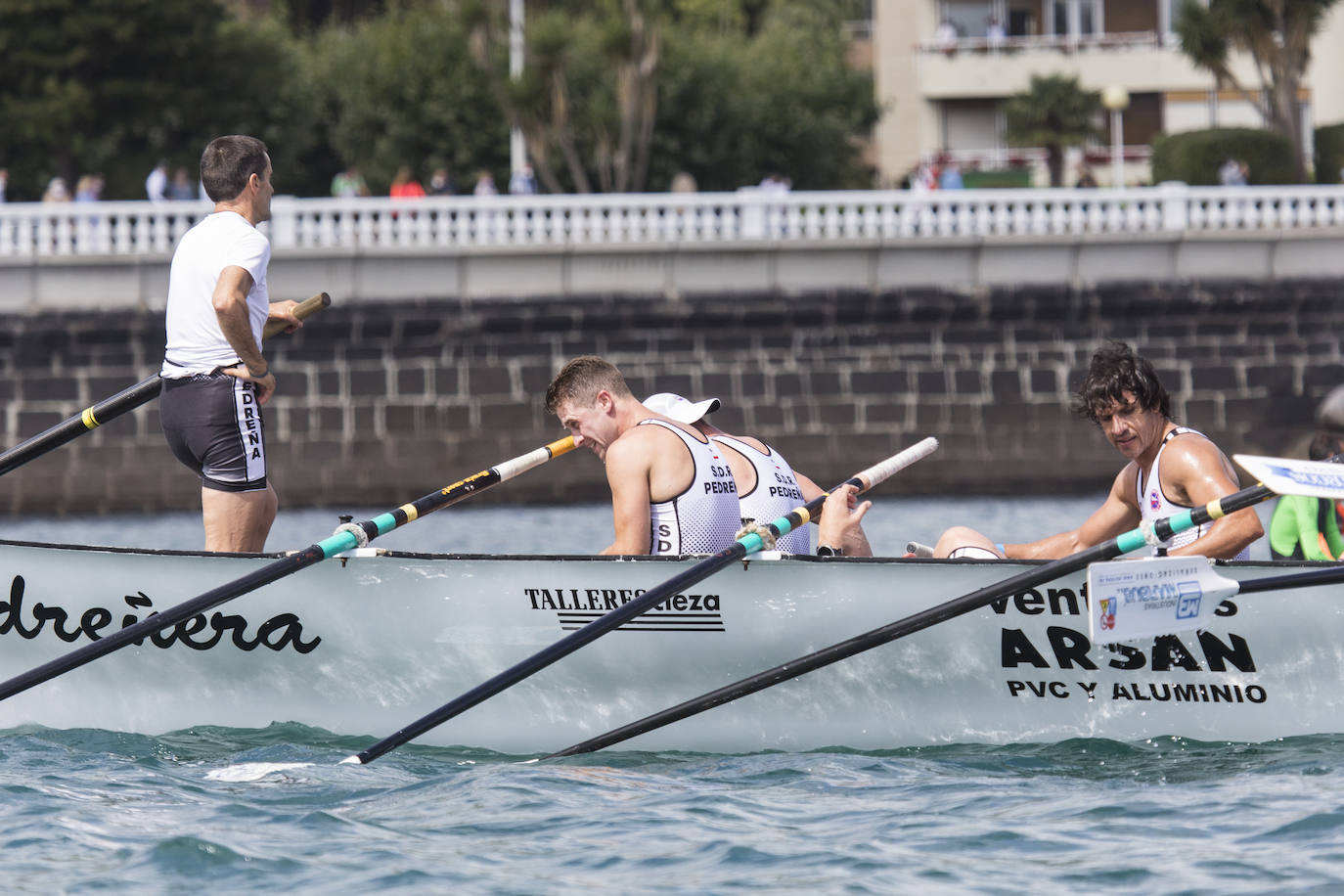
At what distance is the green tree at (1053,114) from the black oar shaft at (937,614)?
2983 centimetres

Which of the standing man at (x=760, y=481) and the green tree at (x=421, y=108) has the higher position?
the green tree at (x=421, y=108)

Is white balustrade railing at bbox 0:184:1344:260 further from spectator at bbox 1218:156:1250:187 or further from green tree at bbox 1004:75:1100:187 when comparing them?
green tree at bbox 1004:75:1100:187

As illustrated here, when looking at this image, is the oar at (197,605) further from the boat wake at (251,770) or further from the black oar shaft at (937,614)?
the black oar shaft at (937,614)

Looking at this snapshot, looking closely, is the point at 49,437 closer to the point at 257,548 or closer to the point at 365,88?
the point at 257,548

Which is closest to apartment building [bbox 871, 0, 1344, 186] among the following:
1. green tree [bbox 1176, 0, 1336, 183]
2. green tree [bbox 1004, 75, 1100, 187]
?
green tree [bbox 1004, 75, 1100, 187]

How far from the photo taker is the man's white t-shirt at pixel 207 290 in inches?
252

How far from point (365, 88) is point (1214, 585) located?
26108mm

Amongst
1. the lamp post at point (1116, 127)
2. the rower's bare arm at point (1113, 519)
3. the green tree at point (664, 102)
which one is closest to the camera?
the rower's bare arm at point (1113, 519)

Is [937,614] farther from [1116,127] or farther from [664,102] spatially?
[1116,127]

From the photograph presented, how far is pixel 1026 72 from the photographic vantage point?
125 ft

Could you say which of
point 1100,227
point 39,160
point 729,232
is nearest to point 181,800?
point 729,232

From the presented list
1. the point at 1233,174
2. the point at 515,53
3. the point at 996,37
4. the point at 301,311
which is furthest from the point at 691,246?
the point at 996,37

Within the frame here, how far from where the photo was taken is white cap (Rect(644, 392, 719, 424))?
22.3ft

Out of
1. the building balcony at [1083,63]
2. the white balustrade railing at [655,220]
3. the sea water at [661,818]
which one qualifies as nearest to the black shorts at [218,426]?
the sea water at [661,818]
